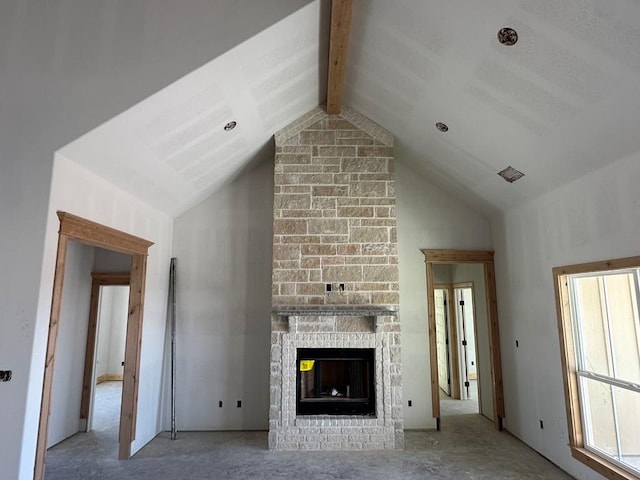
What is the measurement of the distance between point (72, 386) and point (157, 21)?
4603mm

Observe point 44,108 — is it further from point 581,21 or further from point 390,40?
point 581,21

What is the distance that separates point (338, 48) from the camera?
3684 millimetres

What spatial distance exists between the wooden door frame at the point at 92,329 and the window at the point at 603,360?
5.35 metres

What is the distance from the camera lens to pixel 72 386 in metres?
4.93

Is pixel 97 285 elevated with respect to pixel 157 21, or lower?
lower

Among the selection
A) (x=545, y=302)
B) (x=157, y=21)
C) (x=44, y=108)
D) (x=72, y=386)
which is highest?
(x=157, y=21)

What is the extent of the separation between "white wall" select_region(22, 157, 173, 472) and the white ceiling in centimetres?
17

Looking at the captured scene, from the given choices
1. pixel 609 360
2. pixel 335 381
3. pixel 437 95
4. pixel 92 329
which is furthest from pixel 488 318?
pixel 92 329

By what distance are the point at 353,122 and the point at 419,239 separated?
193 centimetres

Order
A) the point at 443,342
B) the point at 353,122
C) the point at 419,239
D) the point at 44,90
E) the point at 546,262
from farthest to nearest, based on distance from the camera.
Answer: the point at 443,342 < the point at 419,239 < the point at 353,122 < the point at 546,262 < the point at 44,90

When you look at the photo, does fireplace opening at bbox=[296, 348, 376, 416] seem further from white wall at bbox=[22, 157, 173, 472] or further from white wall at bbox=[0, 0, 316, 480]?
white wall at bbox=[0, 0, 316, 480]

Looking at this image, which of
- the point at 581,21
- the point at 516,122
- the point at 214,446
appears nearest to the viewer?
the point at 581,21

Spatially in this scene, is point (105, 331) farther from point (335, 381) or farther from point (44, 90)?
point (44, 90)

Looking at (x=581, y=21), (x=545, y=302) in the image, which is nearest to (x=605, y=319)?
(x=545, y=302)
